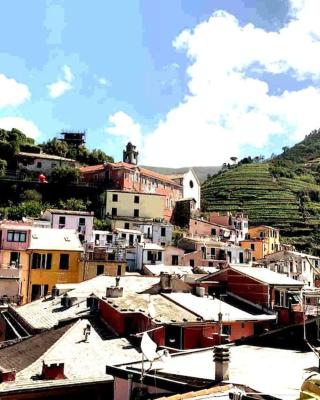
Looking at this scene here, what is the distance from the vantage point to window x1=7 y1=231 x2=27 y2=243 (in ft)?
146

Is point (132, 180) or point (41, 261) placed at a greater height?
point (132, 180)

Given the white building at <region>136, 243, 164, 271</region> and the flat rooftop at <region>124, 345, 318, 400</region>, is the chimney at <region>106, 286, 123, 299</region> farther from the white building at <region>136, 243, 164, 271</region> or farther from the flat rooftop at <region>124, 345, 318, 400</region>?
the white building at <region>136, 243, 164, 271</region>

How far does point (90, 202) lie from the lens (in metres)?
76.0

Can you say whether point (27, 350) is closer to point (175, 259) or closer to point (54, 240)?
point (54, 240)

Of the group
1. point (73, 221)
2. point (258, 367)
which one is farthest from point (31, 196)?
point (258, 367)

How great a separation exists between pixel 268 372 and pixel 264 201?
94834mm

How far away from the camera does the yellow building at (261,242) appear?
74312mm

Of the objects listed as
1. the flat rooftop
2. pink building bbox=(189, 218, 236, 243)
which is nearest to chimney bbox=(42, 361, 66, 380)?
the flat rooftop

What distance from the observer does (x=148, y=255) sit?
181 ft

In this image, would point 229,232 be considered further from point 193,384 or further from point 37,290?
point 193,384

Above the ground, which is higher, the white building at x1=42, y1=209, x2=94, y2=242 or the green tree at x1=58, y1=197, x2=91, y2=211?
the green tree at x1=58, y1=197, x2=91, y2=211

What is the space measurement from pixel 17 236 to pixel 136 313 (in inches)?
901

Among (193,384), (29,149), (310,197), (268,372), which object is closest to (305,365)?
(268,372)

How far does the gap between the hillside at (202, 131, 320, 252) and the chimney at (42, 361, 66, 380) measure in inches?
2960
